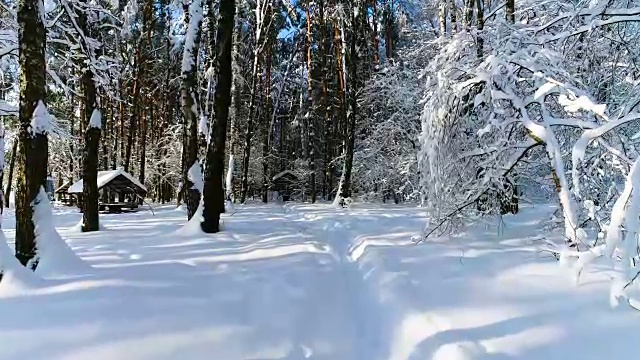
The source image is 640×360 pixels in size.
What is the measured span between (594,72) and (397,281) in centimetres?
388

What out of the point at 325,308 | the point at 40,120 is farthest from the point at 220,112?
the point at 325,308

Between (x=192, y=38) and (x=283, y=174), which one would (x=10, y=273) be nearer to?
(x=192, y=38)

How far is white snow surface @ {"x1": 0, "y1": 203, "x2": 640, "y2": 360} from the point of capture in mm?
3488

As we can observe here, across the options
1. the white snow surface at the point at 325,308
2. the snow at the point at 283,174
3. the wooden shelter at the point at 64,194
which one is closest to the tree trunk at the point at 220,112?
the white snow surface at the point at 325,308

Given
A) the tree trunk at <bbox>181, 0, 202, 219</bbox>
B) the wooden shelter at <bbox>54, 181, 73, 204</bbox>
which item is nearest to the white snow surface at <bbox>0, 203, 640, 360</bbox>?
the tree trunk at <bbox>181, 0, 202, 219</bbox>

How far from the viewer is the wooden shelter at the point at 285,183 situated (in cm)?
3358

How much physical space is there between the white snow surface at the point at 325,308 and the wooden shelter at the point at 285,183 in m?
26.1

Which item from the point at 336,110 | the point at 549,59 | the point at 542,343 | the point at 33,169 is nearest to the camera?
the point at 542,343

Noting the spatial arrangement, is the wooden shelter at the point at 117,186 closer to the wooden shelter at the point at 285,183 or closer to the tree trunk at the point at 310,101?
the tree trunk at the point at 310,101

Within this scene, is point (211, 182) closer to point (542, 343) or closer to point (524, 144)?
point (524, 144)

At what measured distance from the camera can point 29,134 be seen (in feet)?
17.5

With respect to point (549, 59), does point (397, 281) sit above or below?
below

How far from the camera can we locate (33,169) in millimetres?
5371

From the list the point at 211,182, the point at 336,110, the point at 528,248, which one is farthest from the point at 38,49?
the point at 336,110
